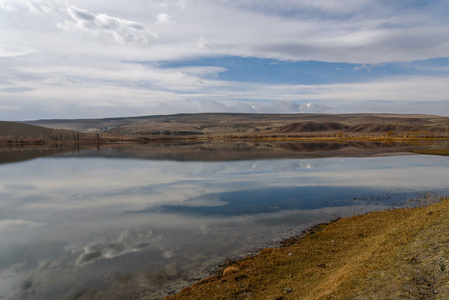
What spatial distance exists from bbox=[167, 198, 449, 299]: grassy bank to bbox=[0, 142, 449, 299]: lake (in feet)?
3.41

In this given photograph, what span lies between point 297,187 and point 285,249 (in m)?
9.84

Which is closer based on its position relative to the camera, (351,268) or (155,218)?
(351,268)

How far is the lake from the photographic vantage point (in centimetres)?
762

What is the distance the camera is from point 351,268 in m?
5.95

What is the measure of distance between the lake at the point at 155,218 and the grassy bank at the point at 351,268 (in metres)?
1.04

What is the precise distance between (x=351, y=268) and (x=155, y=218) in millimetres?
8155

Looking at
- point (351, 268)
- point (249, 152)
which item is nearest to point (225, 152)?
point (249, 152)

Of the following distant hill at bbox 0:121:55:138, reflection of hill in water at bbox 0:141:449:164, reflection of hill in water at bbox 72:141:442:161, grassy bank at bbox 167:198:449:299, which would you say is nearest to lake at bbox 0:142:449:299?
grassy bank at bbox 167:198:449:299

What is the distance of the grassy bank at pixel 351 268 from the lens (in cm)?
487

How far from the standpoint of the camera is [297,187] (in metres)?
18.1

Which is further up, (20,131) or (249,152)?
(20,131)

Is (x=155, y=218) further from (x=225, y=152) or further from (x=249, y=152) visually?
(x=249, y=152)

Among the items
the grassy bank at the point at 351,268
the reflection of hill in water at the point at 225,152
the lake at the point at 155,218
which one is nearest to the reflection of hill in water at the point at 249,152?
the reflection of hill in water at the point at 225,152

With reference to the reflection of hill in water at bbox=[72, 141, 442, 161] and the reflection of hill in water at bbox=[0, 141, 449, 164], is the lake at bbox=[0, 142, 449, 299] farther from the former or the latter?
the reflection of hill in water at bbox=[0, 141, 449, 164]
